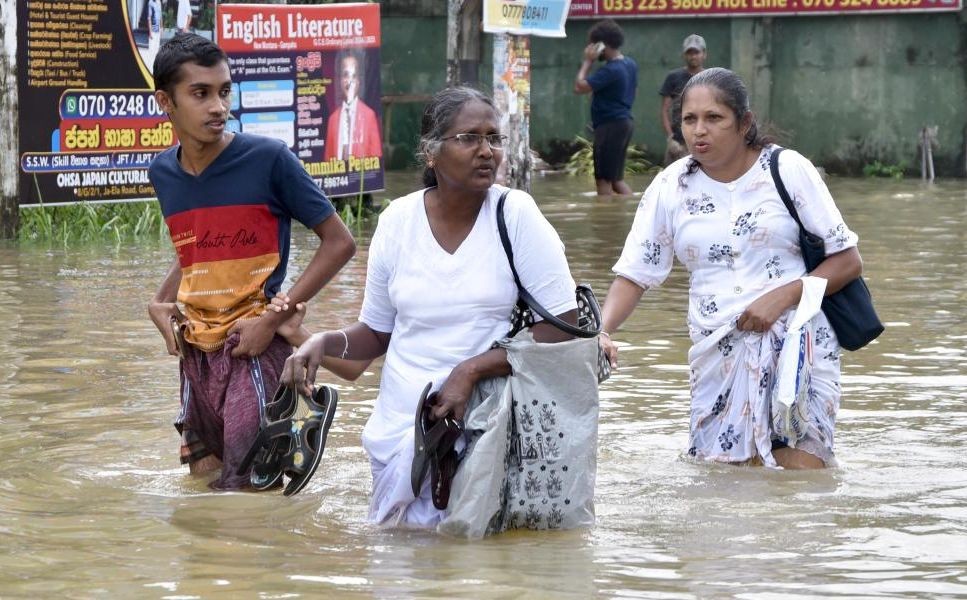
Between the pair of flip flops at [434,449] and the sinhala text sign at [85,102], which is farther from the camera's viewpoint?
the sinhala text sign at [85,102]

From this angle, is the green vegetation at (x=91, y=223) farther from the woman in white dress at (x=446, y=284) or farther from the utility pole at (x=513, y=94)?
the woman in white dress at (x=446, y=284)

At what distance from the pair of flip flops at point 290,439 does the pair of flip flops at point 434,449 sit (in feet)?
1.32

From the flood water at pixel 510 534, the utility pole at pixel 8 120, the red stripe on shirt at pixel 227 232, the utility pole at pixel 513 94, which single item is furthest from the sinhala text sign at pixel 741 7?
the red stripe on shirt at pixel 227 232

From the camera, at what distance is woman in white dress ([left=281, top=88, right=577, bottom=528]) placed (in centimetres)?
498

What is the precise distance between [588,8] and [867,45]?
389 cm

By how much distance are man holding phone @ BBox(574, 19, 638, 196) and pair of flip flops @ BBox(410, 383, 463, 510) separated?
1308 centimetres

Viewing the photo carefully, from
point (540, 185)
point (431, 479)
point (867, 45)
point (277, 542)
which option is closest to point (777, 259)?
point (431, 479)

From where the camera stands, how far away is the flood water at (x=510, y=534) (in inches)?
185

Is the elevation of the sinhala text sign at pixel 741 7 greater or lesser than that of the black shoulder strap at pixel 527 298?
greater

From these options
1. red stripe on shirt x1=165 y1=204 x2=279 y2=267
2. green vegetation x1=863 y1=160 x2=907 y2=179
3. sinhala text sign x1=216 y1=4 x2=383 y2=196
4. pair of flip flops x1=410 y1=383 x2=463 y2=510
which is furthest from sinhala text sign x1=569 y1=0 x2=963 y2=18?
pair of flip flops x1=410 y1=383 x2=463 y2=510

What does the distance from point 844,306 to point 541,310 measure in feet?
4.93

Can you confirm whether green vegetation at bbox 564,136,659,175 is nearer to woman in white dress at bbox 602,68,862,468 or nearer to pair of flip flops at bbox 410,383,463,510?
woman in white dress at bbox 602,68,862,468

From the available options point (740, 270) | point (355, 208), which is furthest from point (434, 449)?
point (355, 208)

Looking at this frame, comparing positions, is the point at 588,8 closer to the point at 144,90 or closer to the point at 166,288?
the point at 144,90
